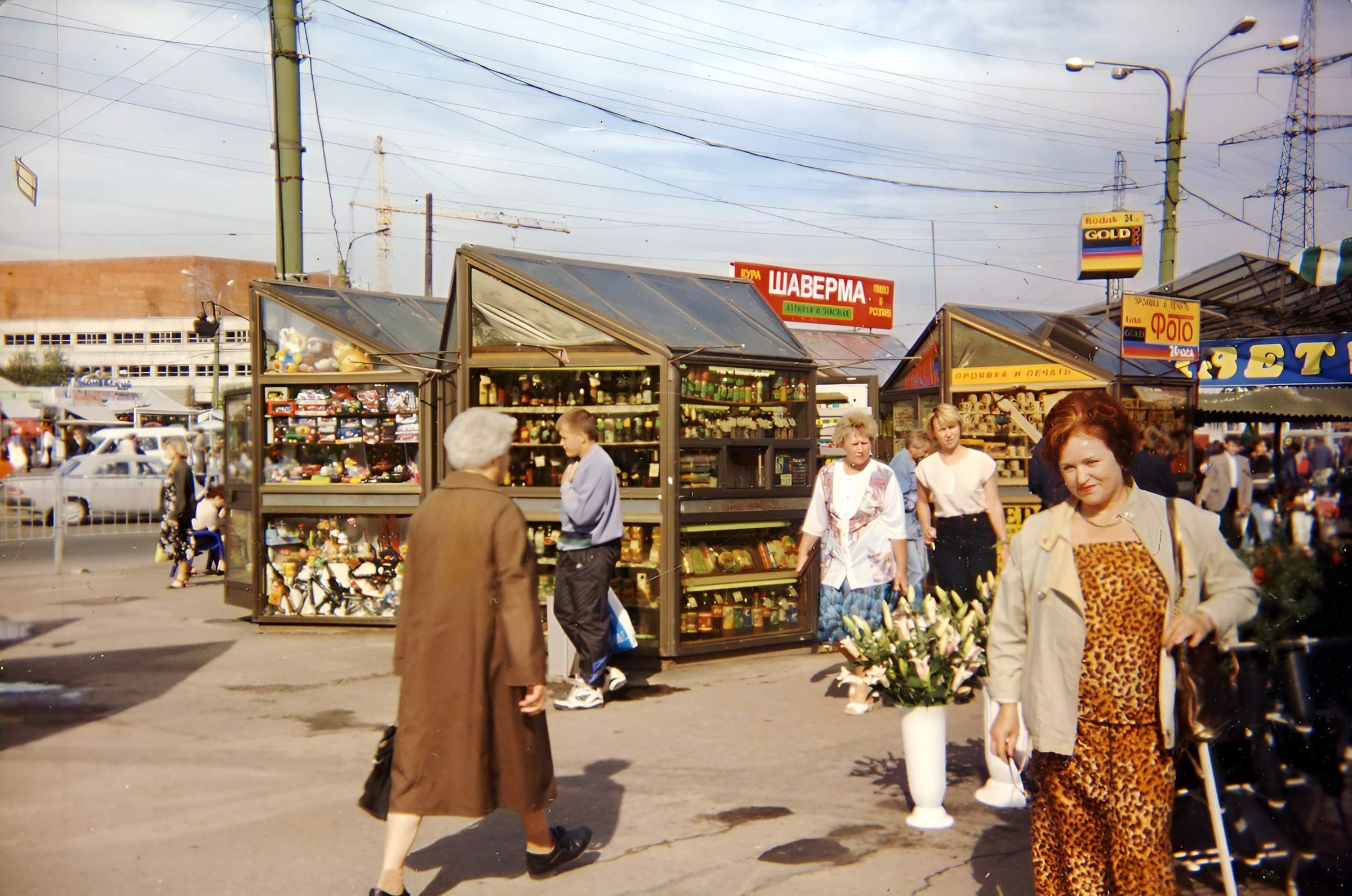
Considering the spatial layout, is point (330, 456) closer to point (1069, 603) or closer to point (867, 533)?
point (867, 533)

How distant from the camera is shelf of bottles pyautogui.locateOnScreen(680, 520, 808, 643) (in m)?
9.29

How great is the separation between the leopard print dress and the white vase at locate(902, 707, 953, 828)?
1868 millimetres

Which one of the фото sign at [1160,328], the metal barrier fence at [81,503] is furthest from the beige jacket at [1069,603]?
the metal barrier fence at [81,503]

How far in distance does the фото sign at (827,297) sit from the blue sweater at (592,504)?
1982cm

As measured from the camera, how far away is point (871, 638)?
5.38m

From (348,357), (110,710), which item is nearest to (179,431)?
(348,357)

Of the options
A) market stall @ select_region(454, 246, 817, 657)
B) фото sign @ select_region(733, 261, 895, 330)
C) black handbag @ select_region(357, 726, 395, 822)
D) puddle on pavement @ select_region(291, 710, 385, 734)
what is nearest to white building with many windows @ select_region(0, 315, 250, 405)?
фото sign @ select_region(733, 261, 895, 330)

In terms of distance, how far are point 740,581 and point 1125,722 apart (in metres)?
6.20

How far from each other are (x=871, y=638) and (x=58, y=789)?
4.12 m

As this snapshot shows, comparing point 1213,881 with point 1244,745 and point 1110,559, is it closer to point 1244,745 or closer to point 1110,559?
point 1244,745

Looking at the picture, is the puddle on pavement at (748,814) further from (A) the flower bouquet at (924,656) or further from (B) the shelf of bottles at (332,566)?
(B) the shelf of bottles at (332,566)

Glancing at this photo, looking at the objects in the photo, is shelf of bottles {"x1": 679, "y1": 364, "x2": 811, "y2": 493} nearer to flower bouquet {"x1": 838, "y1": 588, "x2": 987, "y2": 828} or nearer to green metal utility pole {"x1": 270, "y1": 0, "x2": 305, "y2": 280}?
flower bouquet {"x1": 838, "y1": 588, "x2": 987, "y2": 828}

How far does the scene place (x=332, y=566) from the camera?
11.0 meters

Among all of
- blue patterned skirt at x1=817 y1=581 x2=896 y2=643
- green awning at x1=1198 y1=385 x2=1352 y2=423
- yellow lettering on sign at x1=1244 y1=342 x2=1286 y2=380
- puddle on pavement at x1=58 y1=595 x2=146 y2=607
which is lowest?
puddle on pavement at x1=58 y1=595 x2=146 y2=607
